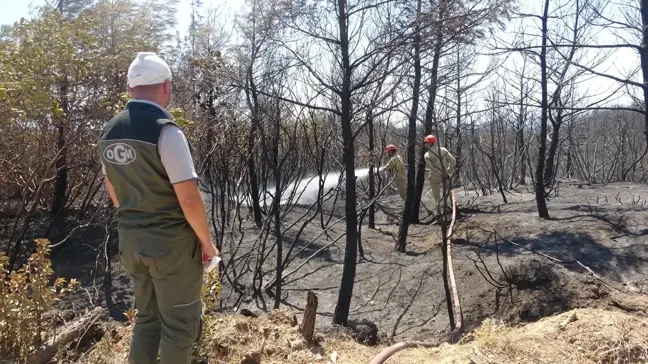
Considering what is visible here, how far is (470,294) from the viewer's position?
23.5 ft

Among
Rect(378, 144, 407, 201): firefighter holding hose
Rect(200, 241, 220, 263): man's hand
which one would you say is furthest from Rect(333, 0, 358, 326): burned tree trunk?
Rect(378, 144, 407, 201): firefighter holding hose

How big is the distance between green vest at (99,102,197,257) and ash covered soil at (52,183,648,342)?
A: 4.10 m

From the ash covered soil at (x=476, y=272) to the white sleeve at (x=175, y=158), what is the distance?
4.29 metres

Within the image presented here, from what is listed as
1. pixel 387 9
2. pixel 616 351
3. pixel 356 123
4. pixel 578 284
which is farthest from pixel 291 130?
pixel 616 351

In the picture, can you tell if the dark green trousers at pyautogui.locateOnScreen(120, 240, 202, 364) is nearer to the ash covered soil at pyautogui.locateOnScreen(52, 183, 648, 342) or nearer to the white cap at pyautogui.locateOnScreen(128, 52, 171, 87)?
the white cap at pyautogui.locateOnScreen(128, 52, 171, 87)

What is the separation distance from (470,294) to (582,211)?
411 centimetres

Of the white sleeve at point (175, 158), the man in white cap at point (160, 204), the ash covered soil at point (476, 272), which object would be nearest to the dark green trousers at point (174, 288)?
the man in white cap at point (160, 204)

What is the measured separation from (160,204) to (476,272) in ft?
19.2

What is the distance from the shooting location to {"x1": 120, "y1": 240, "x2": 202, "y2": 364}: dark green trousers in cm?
246

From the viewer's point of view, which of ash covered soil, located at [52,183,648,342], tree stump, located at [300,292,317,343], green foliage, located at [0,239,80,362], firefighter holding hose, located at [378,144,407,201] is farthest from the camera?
firefighter holding hose, located at [378,144,407,201]

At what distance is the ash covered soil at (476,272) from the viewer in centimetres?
673

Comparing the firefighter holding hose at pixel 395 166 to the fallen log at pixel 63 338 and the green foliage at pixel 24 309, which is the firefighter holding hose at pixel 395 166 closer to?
the fallen log at pixel 63 338

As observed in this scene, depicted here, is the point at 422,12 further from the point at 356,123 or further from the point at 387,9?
the point at 356,123

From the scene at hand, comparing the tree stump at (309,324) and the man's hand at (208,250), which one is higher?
the man's hand at (208,250)
